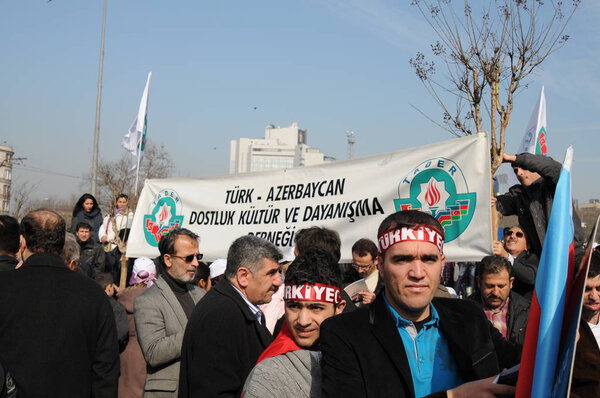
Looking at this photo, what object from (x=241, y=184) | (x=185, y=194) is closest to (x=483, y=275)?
(x=241, y=184)

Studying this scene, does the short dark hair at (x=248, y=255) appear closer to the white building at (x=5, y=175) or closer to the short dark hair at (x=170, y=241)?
the short dark hair at (x=170, y=241)

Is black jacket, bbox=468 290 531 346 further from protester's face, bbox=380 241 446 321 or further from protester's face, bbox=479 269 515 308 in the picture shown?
protester's face, bbox=380 241 446 321

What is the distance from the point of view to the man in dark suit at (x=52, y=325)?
3648mm

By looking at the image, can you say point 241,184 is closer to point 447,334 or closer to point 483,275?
point 483,275

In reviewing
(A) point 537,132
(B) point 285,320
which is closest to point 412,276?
(B) point 285,320

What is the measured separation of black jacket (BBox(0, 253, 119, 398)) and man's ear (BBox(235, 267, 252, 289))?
85 cm

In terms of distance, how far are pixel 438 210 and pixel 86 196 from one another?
7217 millimetres

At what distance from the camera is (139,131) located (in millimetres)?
13758

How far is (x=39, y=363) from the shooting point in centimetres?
366

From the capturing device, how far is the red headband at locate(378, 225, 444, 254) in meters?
2.22

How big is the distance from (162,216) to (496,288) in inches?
246

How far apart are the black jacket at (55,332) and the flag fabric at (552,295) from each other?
3042 millimetres

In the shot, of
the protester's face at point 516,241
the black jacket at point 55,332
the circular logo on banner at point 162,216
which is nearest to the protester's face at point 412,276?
the black jacket at point 55,332

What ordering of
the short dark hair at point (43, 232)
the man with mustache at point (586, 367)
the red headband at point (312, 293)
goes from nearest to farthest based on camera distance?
1. the man with mustache at point (586, 367)
2. the red headband at point (312, 293)
3. the short dark hair at point (43, 232)
